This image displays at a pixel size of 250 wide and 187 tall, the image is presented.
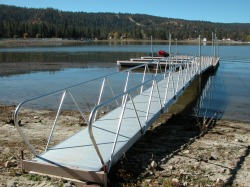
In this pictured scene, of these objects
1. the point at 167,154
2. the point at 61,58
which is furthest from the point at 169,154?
the point at 61,58

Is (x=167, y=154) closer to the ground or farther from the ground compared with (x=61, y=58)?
closer to the ground

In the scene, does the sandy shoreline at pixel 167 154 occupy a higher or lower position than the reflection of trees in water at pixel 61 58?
lower

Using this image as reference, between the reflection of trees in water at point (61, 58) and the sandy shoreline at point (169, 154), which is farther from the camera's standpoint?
the reflection of trees in water at point (61, 58)

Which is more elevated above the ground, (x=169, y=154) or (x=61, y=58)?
(x=61, y=58)

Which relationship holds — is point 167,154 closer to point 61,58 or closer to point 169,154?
point 169,154

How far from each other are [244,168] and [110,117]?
3381 millimetres

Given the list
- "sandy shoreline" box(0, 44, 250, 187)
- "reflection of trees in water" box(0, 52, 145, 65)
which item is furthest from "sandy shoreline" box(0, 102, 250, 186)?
"reflection of trees in water" box(0, 52, 145, 65)

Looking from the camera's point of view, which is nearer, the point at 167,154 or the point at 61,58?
the point at 167,154

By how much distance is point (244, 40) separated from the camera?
170m

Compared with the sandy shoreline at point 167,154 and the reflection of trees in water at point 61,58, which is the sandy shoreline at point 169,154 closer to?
the sandy shoreline at point 167,154

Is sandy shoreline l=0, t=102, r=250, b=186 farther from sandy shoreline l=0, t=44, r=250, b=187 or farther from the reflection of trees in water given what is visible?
the reflection of trees in water

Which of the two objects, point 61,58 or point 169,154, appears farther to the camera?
point 61,58

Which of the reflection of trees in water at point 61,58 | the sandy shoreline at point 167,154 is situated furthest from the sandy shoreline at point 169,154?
the reflection of trees in water at point 61,58

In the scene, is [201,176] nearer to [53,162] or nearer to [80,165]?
[80,165]
